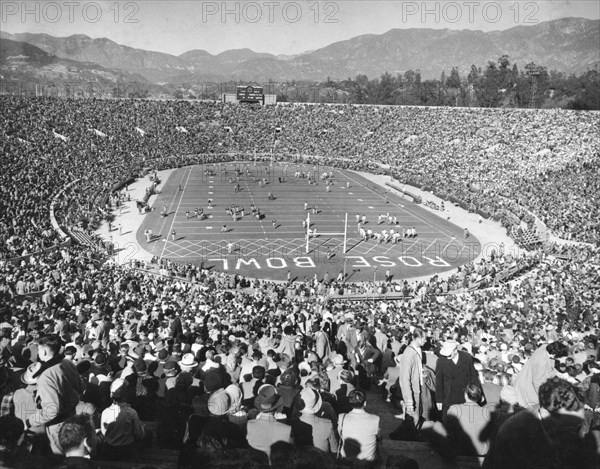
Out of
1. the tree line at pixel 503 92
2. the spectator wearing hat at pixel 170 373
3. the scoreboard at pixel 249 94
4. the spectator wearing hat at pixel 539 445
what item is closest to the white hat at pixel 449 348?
the spectator wearing hat at pixel 539 445

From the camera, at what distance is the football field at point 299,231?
120 feet

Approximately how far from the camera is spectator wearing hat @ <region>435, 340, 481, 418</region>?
7.55 metres

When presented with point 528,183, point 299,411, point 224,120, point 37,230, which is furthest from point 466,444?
point 224,120

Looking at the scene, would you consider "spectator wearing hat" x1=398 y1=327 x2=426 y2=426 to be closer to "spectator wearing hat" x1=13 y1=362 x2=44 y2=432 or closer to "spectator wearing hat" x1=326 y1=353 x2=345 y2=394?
"spectator wearing hat" x1=326 y1=353 x2=345 y2=394

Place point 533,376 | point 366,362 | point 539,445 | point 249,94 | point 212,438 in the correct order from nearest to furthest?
point 539,445
point 212,438
point 533,376
point 366,362
point 249,94

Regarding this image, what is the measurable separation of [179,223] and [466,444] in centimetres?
4161

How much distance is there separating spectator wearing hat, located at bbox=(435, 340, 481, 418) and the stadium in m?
0.03

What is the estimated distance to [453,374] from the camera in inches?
299

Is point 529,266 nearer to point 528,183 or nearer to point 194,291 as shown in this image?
point 194,291

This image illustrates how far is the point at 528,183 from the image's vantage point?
56.1 m

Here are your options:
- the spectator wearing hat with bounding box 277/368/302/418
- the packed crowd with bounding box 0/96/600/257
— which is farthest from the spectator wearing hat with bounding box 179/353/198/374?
the packed crowd with bounding box 0/96/600/257

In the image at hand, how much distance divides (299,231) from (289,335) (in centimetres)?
3299

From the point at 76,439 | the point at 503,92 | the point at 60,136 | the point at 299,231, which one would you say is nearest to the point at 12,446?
the point at 76,439

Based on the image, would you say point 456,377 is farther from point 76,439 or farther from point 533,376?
point 76,439
